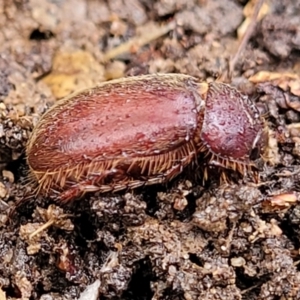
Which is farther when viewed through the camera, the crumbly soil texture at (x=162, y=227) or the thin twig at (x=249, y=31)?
the thin twig at (x=249, y=31)

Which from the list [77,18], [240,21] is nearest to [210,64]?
[240,21]

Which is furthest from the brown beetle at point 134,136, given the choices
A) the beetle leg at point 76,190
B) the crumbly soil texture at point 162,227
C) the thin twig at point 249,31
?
the thin twig at point 249,31

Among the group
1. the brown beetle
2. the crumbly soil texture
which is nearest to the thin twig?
the crumbly soil texture

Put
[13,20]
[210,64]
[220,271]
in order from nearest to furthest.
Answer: [220,271] → [210,64] → [13,20]

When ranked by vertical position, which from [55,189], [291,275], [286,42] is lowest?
[291,275]

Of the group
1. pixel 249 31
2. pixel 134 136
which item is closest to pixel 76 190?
pixel 134 136

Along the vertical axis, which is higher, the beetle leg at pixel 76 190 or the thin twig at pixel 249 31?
the thin twig at pixel 249 31

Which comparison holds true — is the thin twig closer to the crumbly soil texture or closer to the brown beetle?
the crumbly soil texture

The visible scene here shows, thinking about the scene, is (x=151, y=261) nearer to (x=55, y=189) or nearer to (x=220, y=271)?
(x=220, y=271)

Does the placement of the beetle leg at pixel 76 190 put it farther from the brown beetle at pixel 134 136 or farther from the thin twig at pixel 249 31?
the thin twig at pixel 249 31
